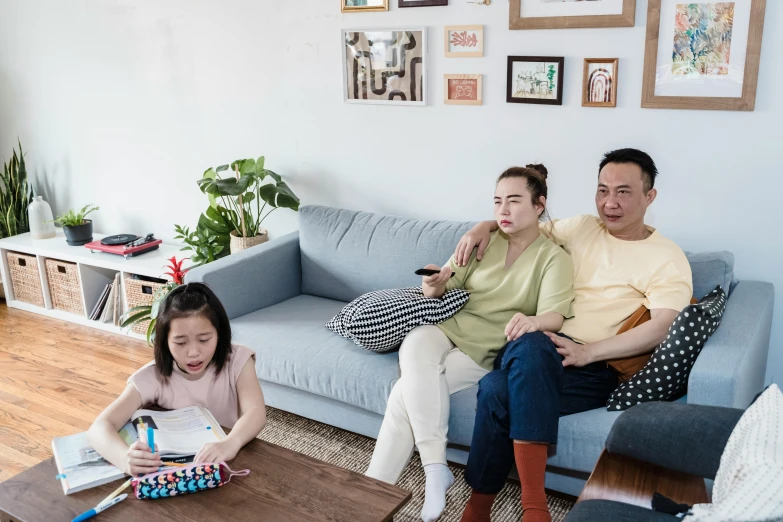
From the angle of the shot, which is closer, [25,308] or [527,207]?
[527,207]

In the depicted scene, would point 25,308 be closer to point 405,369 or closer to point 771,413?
point 405,369

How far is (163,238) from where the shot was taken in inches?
163

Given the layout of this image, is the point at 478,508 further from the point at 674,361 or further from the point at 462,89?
the point at 462,89

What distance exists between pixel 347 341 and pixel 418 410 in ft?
1.83

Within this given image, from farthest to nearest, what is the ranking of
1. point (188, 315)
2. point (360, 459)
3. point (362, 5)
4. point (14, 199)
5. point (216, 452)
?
1. point (14, 199)
2. point (362, 5)
3. point (360, 459)
4. point (188, 315)
5. point (216, 452)

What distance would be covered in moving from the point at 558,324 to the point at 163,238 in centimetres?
264

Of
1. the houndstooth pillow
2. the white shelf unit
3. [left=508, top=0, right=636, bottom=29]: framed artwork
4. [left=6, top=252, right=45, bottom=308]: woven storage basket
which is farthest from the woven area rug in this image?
[left=6, top=252, right=45, bottom=308]: woven storage basket

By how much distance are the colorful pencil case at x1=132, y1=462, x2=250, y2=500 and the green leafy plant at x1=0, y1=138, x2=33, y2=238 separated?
3.30m

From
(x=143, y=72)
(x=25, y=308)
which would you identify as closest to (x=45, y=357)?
(x=25, y=308)

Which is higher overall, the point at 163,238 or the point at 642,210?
the point at 642,210

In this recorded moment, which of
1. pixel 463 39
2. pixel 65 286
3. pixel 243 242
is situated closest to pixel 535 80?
pixel 463 39

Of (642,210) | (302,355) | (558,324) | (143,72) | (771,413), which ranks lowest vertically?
(302,355)

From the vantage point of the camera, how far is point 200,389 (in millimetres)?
1944

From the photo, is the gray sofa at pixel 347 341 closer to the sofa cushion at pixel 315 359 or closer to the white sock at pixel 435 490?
the sofa cushion at pixel 315 359
